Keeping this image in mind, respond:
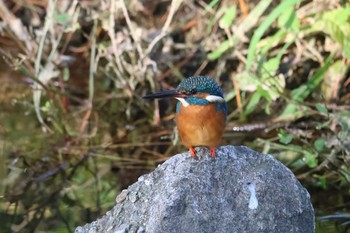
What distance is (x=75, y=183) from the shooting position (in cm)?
495

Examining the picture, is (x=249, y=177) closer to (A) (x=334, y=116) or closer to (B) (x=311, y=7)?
(A) (x=334, y=116)

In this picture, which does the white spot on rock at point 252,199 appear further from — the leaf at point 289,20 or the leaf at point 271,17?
the leaf at point 289,20

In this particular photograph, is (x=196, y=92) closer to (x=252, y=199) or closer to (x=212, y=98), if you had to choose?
(x=212, y=98)

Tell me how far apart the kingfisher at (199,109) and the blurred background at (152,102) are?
4.27 ft

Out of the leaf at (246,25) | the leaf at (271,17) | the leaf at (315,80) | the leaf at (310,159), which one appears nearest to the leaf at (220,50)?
the leaf at (246,25)

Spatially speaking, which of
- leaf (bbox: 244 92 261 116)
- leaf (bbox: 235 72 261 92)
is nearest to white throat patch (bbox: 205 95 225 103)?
leaf (bbox: 244 92 261 116)

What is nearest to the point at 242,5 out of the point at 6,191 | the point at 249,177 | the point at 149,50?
the point at 149,50

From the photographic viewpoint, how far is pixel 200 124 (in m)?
3.01

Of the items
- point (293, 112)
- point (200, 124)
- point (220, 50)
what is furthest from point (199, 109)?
point (220, 50)

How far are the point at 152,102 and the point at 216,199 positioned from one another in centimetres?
311

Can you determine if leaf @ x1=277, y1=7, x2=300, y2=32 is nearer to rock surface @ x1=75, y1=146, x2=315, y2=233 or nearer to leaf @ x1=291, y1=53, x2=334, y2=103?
leaf @ x1=291, y1=53, x2=334, y2=103

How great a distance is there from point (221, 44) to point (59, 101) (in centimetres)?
137

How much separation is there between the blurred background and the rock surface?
3.49 ft

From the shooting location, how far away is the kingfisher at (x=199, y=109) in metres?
2.98
